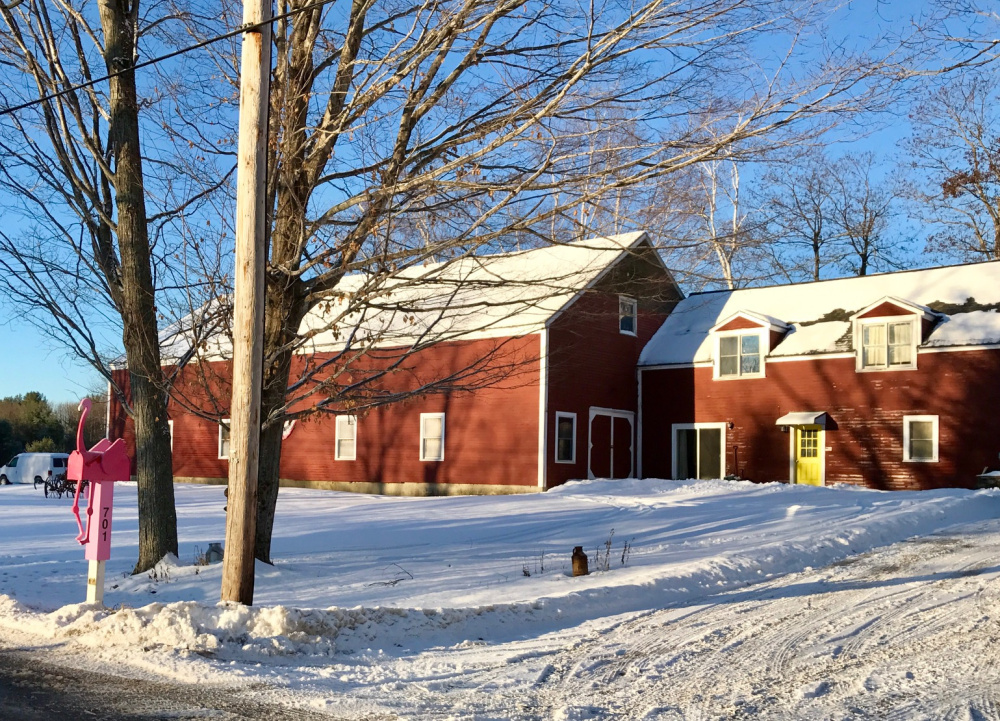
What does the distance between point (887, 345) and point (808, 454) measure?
12.1ft

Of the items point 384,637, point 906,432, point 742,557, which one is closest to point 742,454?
point 906,432

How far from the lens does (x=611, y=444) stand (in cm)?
2761

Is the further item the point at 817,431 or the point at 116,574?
the point at 817,431

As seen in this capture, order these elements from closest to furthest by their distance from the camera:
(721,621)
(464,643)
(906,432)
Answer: (464,643)
(721,621)
(906,432)

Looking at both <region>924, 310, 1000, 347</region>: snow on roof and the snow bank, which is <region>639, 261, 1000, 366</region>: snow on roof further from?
A: the snow bank

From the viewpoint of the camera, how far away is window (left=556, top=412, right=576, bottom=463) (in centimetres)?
2522

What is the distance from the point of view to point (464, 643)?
7.77 metres

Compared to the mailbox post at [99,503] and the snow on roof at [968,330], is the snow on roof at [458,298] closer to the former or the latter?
the mailbox post at [99,503]

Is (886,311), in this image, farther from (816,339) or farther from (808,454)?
(808,454)

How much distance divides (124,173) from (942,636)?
33.8 feet

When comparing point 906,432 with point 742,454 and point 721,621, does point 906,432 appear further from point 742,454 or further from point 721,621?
point 721,621

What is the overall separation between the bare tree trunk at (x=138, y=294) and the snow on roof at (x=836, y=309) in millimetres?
15981

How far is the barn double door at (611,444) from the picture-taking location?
26.7 m

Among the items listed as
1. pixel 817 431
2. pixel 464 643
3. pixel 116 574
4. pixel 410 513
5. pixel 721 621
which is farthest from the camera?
pixel 817 431
